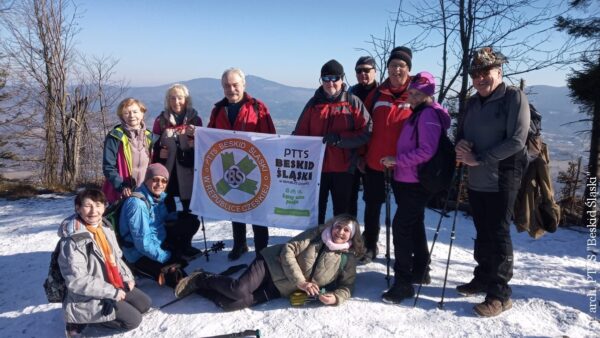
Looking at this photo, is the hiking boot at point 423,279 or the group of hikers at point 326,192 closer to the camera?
the group of hikers at point 326,192

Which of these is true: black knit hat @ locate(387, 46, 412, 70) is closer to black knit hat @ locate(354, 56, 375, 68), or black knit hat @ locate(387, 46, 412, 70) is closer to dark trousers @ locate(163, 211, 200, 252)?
black knit hat @ locate(354, 56, 375, 68)

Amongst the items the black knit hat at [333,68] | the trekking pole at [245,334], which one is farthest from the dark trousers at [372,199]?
the trekking pole at [245,334]

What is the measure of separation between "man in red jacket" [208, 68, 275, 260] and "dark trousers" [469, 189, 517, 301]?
2.72 metres

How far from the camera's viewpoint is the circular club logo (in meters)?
4.86

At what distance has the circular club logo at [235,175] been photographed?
4.86 metres

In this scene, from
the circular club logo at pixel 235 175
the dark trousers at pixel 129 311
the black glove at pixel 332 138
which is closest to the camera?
the dark trousers at pixel 129 311

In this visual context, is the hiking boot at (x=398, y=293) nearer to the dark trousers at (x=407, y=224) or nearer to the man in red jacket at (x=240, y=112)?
the dark trousers at (x=407, y=224)

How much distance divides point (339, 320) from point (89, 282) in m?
2.55

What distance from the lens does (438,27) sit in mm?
9578

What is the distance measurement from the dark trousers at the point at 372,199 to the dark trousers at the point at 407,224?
0.49 metres

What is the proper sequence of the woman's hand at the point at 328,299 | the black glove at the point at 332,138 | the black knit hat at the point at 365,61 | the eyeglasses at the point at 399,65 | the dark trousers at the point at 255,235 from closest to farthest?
the woman's hand at the point at 328,299 < the eyeglasses at the point at 399,65 < the black glove at the point at 332,138 < the dark trousers at the point at 255,235 < the black knit hat at the point at 365,61

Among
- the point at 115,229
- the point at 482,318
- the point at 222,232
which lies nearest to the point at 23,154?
the point at 222,232

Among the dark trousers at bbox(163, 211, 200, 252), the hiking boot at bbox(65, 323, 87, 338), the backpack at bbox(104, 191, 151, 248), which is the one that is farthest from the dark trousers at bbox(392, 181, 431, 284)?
the hiking boot at bbox(65, 323, 87, 338)

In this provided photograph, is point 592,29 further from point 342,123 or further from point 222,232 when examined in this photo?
point 222,232
